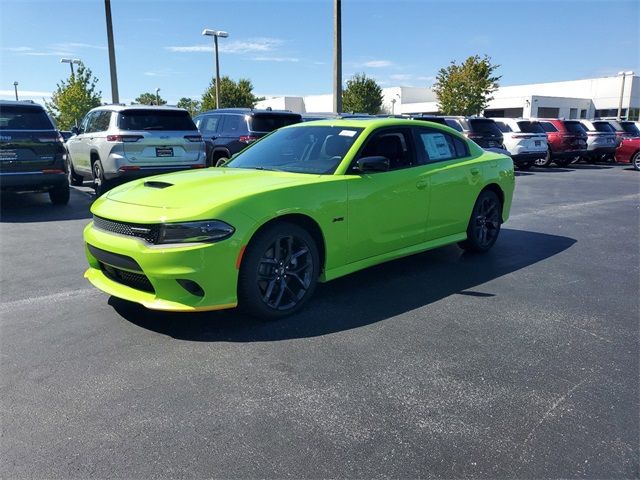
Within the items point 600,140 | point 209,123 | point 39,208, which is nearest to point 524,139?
point 600,140

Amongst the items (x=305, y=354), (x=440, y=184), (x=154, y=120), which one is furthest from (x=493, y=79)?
(x=305, y=354)

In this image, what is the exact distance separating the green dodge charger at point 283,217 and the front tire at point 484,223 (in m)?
0.21

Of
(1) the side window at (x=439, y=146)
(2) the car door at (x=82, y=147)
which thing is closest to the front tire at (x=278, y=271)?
(1) the side window at (x=439, y=146)

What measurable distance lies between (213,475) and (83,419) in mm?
887

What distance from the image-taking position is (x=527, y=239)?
23.6ft

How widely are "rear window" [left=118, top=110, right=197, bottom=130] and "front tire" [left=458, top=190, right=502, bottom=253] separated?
20.3ft

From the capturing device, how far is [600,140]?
69.4 feet

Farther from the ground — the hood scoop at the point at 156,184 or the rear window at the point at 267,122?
the rear window at the point at 267,122

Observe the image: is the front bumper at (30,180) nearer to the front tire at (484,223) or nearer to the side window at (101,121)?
the side window at (101,121)

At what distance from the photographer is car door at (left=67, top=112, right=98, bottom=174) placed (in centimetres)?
1048

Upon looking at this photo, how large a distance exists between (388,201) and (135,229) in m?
2.22

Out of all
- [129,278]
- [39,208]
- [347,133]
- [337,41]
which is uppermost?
[337,41]

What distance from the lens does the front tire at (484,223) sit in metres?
6.04

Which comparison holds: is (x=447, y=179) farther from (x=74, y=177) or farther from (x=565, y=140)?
(x=565, y=140)
